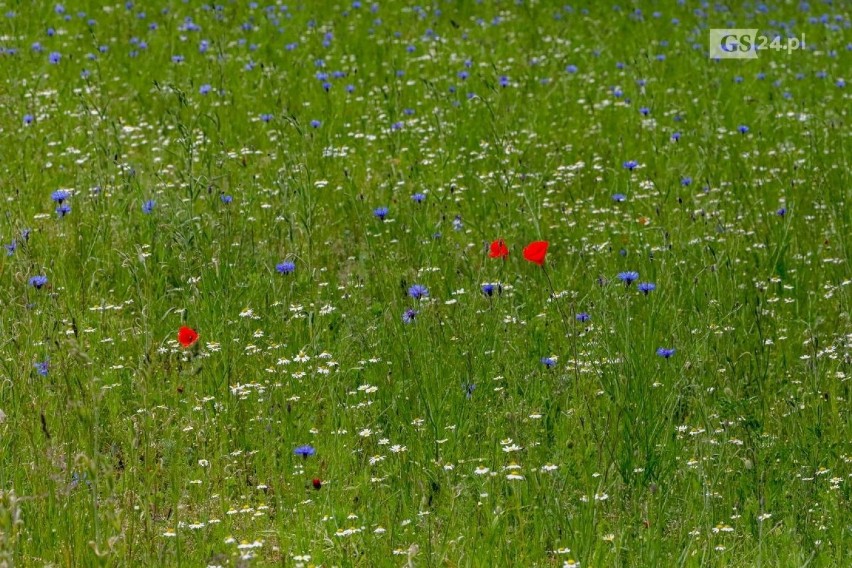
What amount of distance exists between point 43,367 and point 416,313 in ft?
4.02

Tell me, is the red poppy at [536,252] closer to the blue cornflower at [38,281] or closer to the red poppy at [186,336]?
the red poppy at [186,336]

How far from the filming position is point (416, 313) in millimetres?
3979

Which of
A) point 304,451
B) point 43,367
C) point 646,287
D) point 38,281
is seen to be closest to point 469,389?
point 304,451

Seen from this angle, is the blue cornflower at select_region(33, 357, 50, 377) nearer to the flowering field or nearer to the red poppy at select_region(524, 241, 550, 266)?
the flowering field

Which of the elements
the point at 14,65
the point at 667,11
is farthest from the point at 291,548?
the point at 667,11

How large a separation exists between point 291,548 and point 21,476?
2.69ft

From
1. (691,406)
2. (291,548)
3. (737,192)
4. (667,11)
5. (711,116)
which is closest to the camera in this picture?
(291,548)

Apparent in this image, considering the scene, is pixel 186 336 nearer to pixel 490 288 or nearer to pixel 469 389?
pixel 469 389

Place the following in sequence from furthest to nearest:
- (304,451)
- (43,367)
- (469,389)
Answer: (43,367) → (469,389) → (304,451)

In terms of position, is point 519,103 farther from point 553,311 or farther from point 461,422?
point 461,422

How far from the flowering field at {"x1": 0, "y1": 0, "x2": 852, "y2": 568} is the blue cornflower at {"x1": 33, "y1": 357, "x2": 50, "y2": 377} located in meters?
0.02

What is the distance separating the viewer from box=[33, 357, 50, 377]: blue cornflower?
11.9ft

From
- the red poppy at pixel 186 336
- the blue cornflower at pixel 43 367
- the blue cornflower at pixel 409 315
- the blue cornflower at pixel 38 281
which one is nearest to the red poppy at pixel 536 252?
→ the blue cornflower at pixel 409 315

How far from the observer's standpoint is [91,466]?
2357 millimetres
